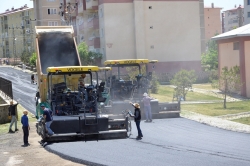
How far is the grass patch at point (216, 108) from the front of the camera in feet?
109

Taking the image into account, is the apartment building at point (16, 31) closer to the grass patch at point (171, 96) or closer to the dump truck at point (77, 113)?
the grass patch at point (171, 96)

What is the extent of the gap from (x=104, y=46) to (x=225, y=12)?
9950 centimetres

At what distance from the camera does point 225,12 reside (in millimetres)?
154625

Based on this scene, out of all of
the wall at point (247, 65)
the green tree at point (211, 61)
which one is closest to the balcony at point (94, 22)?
the green tree at point (211, 61)

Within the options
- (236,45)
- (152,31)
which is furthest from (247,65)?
(152,31)

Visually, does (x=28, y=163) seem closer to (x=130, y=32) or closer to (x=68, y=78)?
(x=68, y=78)

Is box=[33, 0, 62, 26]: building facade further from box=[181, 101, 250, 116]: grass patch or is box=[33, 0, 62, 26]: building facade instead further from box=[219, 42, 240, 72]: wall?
box=[181, 101, 250, 116]: grass patch

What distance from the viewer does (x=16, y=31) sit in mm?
124500

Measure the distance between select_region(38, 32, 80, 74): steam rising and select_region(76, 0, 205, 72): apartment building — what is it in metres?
31.5

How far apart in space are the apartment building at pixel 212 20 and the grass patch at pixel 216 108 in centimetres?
9070

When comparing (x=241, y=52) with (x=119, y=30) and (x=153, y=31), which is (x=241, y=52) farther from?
(x=119, y=30)

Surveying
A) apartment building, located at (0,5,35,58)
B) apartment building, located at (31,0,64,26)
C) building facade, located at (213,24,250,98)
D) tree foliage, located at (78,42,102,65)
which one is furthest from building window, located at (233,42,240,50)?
apartment building, located at (0,5,35,58)

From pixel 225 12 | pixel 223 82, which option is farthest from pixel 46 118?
pixel 225 12

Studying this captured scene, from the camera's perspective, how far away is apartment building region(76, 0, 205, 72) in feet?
197
